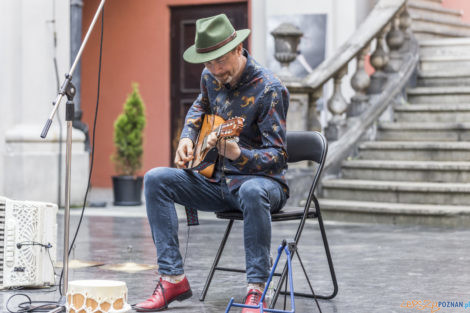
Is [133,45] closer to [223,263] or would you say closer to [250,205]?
[223,263]

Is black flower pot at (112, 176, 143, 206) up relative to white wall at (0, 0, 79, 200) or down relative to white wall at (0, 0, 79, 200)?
down

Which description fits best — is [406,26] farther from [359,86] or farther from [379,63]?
[359,86]

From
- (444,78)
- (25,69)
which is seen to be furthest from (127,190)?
(444,78)

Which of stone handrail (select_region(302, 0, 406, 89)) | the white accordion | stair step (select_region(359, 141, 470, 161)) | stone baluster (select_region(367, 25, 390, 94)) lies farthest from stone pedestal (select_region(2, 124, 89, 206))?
the white accordion

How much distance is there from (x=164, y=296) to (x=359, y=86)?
5854 millimetres

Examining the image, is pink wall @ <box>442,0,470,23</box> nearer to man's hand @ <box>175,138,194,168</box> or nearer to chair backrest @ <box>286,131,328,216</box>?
chair backrest @ <box>286,131,328,216</box>

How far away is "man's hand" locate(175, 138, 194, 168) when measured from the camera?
453 centimetres

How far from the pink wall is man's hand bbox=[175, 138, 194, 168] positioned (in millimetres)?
9116

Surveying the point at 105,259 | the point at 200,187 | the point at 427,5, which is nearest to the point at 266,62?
the point at 427,5

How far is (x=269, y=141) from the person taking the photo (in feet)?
14.9

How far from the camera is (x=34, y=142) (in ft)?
33.0

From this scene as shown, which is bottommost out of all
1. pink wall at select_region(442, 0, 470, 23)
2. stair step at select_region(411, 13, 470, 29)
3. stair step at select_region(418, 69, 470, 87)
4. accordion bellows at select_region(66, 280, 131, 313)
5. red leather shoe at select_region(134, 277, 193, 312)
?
red leather shoe at select_region(134, 277, 193, 312)

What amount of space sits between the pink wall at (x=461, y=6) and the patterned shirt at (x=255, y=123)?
891 cm

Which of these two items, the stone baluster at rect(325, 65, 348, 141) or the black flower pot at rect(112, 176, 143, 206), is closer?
the stone baluster at rect(325, 65, 348, 141)
